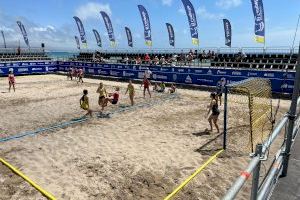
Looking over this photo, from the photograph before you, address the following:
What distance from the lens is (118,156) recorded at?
10.0 m

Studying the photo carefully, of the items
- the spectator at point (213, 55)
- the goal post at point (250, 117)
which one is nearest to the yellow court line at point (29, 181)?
the goal post at point (250, 117)

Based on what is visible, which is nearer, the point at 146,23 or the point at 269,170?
the point at 269,170

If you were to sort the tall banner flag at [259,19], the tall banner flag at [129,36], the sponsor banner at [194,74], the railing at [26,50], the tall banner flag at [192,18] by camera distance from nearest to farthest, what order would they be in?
the sponsor banner at [194,74] < the tall banner flag at [259,19] < the tall banner flag at [192,18] < the tall banner flag at [129,36] < the railing at [26,50]

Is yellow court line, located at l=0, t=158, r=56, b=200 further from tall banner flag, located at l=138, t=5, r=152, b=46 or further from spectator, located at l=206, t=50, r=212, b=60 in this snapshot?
tall banner flag, located at l=138, t=5, r=152, b=46

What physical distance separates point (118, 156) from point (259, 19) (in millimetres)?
18865

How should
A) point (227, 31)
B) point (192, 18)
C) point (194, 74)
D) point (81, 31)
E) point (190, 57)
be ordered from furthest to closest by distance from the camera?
point (81, 31) < point (190, 57) < point (192, 18) < point (227, 31) < point (194, 74)

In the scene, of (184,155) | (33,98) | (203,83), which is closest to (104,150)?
(184,155)

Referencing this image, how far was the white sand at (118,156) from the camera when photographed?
777 centimetres

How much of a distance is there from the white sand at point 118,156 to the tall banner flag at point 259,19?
10.4 m

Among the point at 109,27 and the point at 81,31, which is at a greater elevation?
the point at 109,27

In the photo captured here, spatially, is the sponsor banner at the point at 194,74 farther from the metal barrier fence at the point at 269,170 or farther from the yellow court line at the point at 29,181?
the yellow court line at the point at 29,181

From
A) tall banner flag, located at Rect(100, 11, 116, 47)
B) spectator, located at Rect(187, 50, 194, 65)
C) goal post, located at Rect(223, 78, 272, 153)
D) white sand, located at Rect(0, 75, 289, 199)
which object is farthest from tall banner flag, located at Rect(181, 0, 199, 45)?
white sand, located at Rect(0, 75, 289, 199)

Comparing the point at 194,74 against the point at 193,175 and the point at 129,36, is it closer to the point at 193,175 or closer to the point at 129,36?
the point at 129,36

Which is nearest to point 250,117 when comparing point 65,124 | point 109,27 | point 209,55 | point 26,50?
point 65,124
